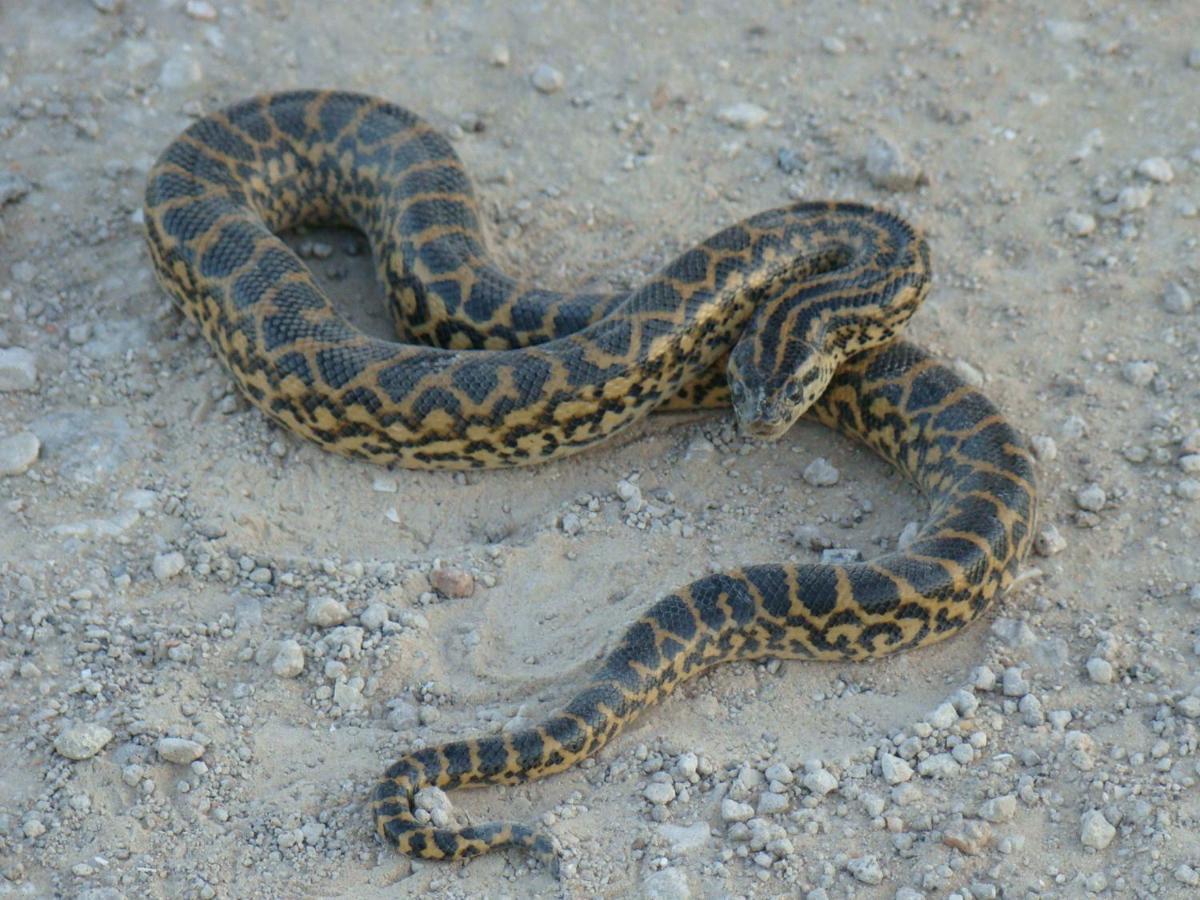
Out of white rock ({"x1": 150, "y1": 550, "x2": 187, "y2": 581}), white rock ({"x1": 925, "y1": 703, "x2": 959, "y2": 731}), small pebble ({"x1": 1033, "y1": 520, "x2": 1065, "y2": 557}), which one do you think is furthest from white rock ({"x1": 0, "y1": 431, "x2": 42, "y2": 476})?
small pebble ({"x1": 1033, "y1": 520, "x2": 1065, "y2": 557})

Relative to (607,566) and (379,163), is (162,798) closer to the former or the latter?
(607,566)

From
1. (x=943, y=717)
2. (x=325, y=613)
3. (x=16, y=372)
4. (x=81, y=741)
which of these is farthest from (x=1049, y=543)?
(x=16, y=372)

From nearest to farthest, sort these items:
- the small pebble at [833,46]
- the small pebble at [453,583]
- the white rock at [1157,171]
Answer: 1. the small pebble at [453,583]
2. the white rock at [1157,171]
3. the small pebble at [833,46]

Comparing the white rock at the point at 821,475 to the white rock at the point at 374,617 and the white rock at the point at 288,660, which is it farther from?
the white rock at the point at 288,660

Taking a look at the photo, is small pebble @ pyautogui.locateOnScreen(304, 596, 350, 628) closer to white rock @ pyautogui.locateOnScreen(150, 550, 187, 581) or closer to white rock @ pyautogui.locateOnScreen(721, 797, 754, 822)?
white rock @ pyautogui.locateOnScreen(150, 550, 187, 581)

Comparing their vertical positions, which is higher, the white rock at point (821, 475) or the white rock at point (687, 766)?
the white rock at point (821, 475)

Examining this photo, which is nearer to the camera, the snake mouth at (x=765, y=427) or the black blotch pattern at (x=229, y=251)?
the snake mouth at (x=765, y=427)

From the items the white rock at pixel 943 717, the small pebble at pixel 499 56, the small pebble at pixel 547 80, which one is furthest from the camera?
the small pebble at pixel 499 56

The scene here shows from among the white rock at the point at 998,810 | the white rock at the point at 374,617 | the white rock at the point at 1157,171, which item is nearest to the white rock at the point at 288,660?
the white rock at the point at 374,617
